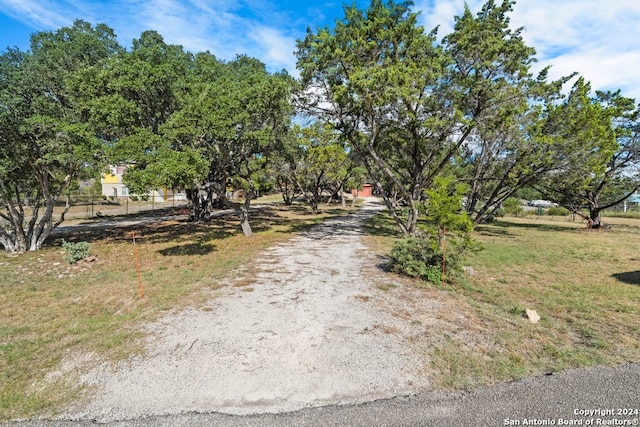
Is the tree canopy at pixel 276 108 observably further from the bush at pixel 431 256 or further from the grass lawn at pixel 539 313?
the grass lawn at pixel 539 313

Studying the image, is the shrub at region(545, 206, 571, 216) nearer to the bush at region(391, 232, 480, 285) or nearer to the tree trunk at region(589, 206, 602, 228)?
the tree trunk at region(589, 206, 602, 228)

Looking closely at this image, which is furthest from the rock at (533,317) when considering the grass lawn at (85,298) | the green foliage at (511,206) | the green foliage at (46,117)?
the green foliage at (511,206)

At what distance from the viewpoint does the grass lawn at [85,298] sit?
3.57m

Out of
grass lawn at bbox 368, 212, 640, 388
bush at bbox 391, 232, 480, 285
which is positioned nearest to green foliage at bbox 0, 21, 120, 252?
bush at bbox 391, 232, 480, 285

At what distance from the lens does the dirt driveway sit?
3.12 metres

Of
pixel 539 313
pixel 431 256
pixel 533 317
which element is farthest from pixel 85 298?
pixel 539 313

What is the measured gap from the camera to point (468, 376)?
3473mm

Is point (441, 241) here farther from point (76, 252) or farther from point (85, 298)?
point (76, 252)

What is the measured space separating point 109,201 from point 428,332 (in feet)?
118

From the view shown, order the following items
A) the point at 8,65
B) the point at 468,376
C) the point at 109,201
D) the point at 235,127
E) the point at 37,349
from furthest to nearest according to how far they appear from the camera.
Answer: the point at 109,201 < the point at 235,127 < the point at 8,65 < the point at 37,349 < the point at 468,376

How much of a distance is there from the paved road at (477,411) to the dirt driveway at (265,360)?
121mm

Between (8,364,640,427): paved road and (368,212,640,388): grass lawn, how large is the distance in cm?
28

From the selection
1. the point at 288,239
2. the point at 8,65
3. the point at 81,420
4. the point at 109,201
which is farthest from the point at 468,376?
the point at 109,201

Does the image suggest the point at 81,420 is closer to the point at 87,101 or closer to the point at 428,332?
the point at 428,332
